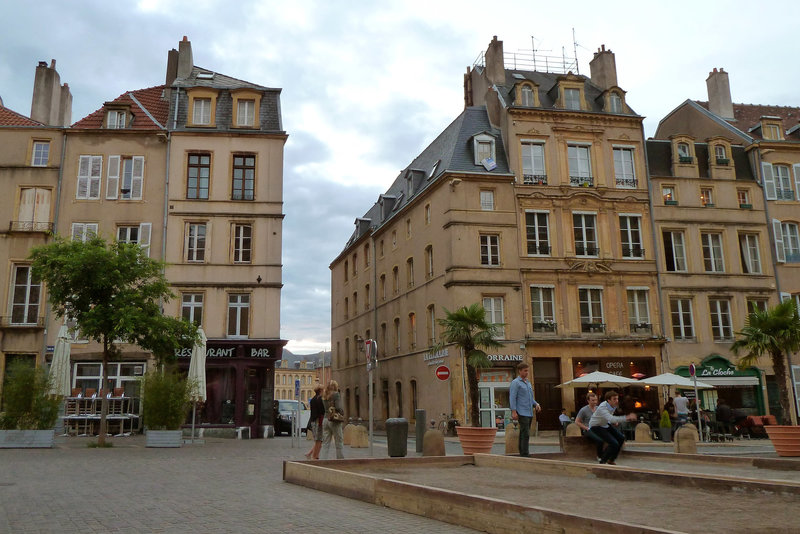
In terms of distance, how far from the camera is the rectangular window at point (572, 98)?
118 ft

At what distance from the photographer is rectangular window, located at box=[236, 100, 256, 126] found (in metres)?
31.5

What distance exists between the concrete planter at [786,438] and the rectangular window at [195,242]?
877 inches

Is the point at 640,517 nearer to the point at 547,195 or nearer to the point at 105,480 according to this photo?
the point at 105,480

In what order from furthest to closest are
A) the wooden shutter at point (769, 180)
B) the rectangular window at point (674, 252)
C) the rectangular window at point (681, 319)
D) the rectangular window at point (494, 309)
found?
the wooden shutter at point (769, 180), the rectangular window at point (674, 252), the rectangular window at point (681, 319), the rectangular window at point (494, 309)

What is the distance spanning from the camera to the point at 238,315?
97.3 ft

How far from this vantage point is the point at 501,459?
41.4 ft

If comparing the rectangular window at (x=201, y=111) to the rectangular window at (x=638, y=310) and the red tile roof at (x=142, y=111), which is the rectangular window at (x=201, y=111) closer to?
the red tile roof at (x=142, y=111)

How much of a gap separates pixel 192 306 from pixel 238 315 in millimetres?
1949

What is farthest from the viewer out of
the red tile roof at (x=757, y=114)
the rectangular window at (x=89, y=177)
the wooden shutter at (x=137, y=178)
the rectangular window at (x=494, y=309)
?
the red tile roof at (x=757, y=114)

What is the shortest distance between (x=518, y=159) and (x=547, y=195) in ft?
7.36

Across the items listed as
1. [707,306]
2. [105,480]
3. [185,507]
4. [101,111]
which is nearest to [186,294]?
[101,111]

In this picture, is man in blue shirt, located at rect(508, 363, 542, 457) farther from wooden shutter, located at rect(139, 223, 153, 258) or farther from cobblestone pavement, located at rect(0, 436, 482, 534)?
wooden shutter, located at rect(139, 223, 153, 258)

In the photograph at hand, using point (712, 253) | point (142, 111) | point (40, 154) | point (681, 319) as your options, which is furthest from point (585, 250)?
point (40, 154)

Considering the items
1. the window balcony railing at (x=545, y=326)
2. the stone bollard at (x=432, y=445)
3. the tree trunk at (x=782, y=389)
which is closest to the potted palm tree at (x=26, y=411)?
the stone bollard at (x=432, y=445)
